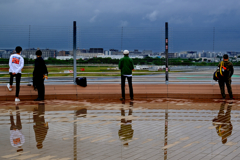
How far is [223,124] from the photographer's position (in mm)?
7188

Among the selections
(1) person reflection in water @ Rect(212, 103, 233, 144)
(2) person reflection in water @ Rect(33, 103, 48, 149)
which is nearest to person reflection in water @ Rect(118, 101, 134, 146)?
→ (2) person reflection in water @ Rect(33, 103, 48, 149)

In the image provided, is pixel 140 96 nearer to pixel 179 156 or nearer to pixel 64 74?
pixel 64 74

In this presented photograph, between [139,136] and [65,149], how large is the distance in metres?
1.47

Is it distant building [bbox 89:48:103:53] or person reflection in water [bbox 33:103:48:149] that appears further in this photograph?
distant building [bbox 89:48:103:53]

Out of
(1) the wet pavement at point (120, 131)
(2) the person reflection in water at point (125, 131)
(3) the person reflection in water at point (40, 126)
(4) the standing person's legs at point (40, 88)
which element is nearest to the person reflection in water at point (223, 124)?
(1) the wet pavement at point (120, 131)

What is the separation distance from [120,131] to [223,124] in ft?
7.43

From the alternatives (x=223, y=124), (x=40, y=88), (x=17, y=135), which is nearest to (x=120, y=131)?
(x=17, y=135)

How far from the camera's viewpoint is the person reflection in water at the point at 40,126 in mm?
5852

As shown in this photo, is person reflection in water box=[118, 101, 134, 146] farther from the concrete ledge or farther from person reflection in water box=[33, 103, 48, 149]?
the concrete ledge

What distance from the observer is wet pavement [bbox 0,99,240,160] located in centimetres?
495

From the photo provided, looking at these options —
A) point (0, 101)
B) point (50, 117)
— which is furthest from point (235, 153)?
point (0, 101)

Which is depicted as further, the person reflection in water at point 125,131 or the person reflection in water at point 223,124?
the person reflection in water at point 223,124

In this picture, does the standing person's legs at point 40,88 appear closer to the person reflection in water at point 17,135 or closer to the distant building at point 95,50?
the distant building at point 95,50

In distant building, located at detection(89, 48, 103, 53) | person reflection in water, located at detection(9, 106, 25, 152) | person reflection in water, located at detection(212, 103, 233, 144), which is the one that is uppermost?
distant building, located at detection(89, 48, 103, 53)
